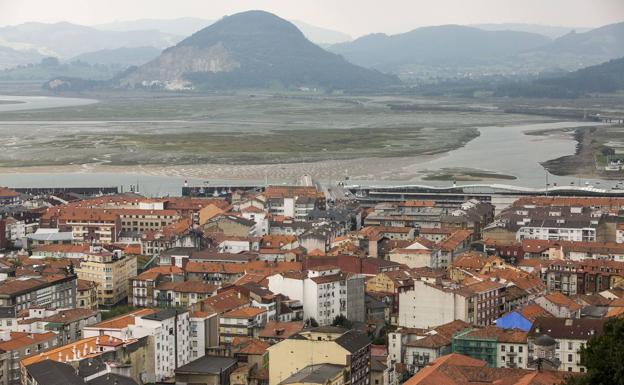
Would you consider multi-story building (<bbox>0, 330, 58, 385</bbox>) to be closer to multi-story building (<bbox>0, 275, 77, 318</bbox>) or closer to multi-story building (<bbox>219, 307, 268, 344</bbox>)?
multi-story building (<bbox>0, 275, 77, 318</bbox>)

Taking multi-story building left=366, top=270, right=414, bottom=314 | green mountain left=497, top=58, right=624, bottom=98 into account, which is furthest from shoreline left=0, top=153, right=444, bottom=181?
green mountain left=497, top=58, right=624, bottom=98

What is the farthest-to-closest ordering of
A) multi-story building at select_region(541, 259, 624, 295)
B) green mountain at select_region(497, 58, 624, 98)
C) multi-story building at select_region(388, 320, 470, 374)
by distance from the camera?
green mountain at select_region(497, 58, 624, 98) → multi-story building at select_region(541, 259, 624, 295) → multi-story building at select_region(388, 320, 470, 374)

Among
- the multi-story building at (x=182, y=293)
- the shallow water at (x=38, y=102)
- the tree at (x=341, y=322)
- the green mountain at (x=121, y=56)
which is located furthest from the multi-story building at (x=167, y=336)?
the green mountain at (x=121, y=56)

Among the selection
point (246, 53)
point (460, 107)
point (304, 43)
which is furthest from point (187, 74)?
point (460, 107)

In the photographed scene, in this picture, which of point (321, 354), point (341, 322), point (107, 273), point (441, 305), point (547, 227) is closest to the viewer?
point (321, 354)

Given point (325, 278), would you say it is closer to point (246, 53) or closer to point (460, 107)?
point (460, 107)

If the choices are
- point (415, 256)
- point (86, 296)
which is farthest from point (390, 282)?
point (86, 296)

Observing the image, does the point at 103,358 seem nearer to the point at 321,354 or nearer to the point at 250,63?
the point at 321,354
